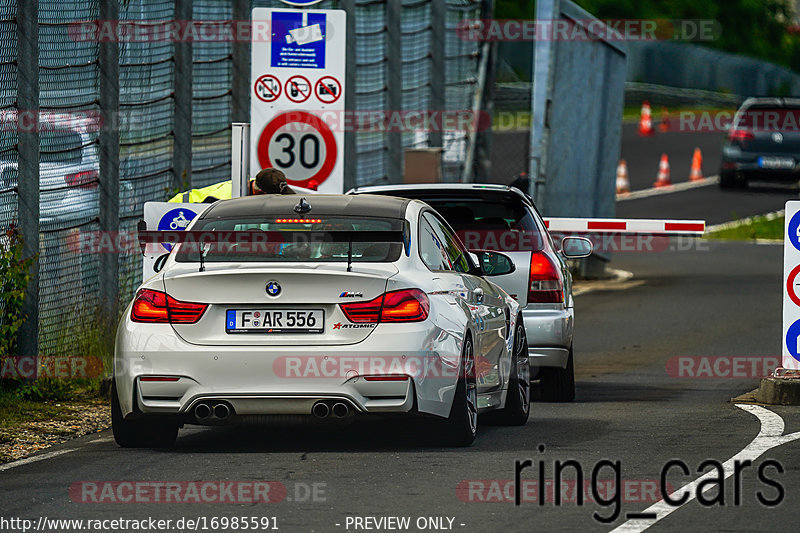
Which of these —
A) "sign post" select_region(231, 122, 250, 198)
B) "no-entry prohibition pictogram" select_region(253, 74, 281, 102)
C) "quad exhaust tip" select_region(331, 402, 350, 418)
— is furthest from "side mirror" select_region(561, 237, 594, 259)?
"quad exhaust tip" select_region(331, 402, 350, 418)

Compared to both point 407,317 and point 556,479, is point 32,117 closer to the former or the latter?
point 407,317

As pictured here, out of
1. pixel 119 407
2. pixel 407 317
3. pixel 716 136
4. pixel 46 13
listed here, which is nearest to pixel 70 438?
pixel 119 407

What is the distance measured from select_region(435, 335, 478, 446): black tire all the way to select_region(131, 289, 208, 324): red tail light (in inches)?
54.8

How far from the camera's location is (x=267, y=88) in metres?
14.2

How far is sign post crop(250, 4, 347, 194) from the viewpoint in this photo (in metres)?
14.2

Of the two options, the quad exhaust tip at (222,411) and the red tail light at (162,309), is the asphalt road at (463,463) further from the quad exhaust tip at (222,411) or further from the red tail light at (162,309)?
the red tail light at (162,309)

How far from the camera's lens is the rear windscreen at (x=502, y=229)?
1206 cm

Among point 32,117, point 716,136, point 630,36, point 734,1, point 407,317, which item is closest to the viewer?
point 407,317

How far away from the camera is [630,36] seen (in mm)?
78500

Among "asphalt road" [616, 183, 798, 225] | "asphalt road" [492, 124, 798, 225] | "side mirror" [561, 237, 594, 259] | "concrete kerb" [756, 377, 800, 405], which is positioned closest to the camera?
"concrete kerb" [756, 377, 800, 405]

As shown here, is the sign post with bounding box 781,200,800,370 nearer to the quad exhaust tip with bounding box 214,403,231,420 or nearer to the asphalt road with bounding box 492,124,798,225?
the quad exhaust tip with bounding box 214,403,231,420

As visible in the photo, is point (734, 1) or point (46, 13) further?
point (734, 1)

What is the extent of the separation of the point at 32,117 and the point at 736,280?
500 inches

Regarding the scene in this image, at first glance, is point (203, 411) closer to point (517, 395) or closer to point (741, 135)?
point (517, 395)
